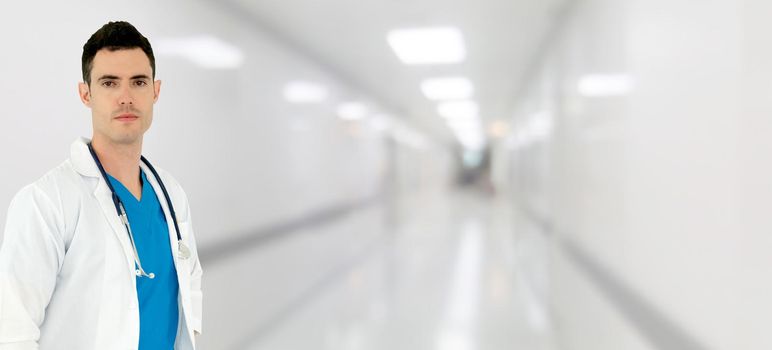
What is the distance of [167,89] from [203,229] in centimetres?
131

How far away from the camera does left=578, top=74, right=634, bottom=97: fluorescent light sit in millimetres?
3863

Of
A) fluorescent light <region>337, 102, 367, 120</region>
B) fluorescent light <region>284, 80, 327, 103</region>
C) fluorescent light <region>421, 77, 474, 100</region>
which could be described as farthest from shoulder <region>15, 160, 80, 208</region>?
fluorescent light <region>421, 77, 474, 100</region>

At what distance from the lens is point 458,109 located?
1686 cm

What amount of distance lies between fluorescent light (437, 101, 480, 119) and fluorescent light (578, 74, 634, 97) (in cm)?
970

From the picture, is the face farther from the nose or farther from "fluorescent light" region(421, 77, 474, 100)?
"fluorescent light" region(421, 77, 474, 100)

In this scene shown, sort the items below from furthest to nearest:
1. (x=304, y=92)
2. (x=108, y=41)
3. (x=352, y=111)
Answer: (x=352, y=111) → (x=304, y=92) → (x=108, y=41)

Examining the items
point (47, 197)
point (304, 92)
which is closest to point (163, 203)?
point (47, 197)

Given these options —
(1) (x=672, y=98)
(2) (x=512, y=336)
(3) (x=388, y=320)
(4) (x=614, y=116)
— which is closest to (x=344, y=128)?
(3) (x=388, y=320)

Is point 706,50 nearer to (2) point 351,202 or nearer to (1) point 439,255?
(1) point 439,255

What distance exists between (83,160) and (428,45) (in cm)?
652

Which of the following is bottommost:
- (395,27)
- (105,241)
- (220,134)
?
(105,241)

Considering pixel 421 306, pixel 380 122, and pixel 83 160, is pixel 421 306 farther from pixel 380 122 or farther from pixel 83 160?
pixel 380 122

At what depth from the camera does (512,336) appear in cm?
519

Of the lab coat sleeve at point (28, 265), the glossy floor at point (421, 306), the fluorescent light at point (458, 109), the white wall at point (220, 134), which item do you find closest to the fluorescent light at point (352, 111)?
the white wall at point (220, 134)
